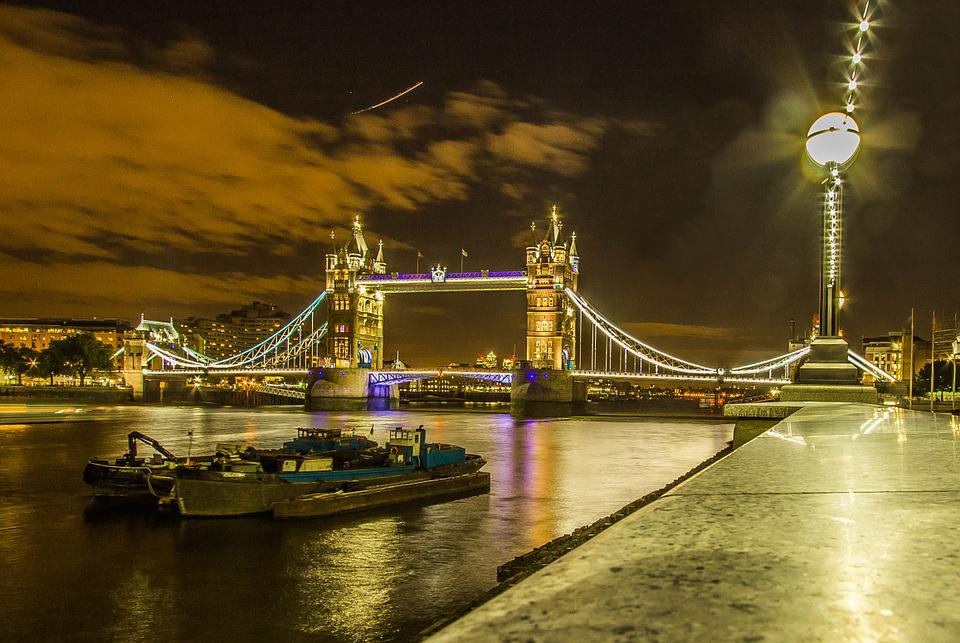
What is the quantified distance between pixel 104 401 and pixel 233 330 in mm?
106888

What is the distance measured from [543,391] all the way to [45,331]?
307 feet

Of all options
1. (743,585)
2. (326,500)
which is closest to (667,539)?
(743,585)

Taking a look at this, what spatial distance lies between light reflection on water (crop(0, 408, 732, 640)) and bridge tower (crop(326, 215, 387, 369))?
161 feet

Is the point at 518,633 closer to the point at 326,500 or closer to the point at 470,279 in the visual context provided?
the point at 326,500

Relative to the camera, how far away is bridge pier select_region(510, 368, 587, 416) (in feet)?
203

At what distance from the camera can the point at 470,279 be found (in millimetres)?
67062

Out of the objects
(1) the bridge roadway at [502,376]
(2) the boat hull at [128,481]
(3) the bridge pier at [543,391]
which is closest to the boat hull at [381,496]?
(2) the boat hull at [128,481]

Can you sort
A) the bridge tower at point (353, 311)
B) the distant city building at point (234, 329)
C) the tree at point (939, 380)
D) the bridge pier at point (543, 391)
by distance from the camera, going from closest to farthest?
1. the tree at point (939, 380)
2. the bridge pier at point (543, 391)
3. the bridge tower at point (353, 311)
4. the distant city building at point (234, 329)

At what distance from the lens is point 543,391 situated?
6275cm

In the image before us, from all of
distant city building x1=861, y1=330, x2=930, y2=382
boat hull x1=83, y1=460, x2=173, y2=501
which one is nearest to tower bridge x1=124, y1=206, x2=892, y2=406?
distant city building x1=861, y1=330, x2=930, y2=382

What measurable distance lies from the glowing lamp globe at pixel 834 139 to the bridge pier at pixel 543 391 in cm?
5154

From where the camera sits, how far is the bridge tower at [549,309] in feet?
220

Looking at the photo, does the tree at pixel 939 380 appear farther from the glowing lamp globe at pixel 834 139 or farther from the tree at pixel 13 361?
the tree at pixel 13 361

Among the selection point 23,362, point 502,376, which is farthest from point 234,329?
point 502,376
